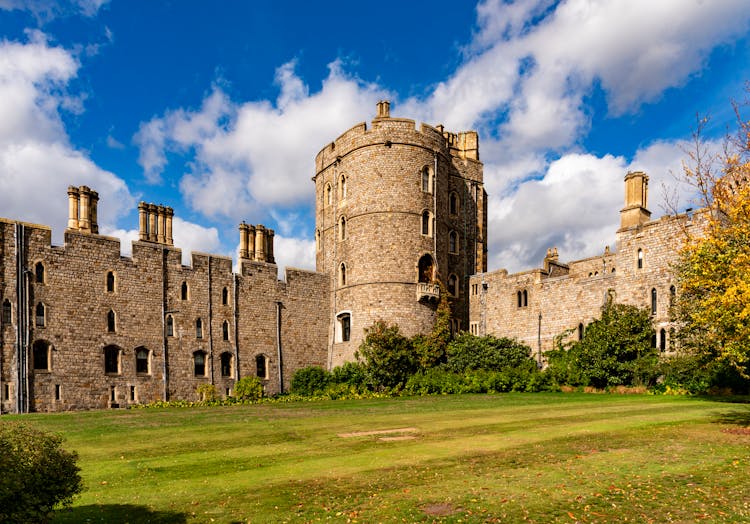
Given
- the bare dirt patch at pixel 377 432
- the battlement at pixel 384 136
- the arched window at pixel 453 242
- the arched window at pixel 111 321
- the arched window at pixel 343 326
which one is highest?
the battlement at pixel 384 136

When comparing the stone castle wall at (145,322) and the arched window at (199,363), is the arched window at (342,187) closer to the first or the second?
the stone castle wall at (145,322)

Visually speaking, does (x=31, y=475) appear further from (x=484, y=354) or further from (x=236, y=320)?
(x=484, y=354)

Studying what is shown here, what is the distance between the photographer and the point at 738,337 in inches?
559

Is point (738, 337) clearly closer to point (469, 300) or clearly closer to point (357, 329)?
point (357, 329)

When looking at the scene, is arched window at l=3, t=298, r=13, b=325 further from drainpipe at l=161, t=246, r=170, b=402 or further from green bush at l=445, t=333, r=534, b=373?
green bush at l=445, t=333, r=534, b=373

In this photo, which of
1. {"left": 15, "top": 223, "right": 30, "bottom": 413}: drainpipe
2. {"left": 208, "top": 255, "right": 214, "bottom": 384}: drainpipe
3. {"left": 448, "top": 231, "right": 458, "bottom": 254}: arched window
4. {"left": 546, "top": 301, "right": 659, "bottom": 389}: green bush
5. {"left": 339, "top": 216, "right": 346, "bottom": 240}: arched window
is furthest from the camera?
{"left": 448, "top": 231, "right": 458, "bottom": 254}: arched window

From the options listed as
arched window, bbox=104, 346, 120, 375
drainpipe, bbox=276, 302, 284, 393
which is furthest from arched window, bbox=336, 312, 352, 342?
arched window, bbox=104, 346, 120, 375

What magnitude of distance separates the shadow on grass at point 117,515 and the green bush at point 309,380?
2526 cm

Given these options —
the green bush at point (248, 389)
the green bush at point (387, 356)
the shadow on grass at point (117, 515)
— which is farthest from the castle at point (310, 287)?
the shadow on grass at point (117, 515)

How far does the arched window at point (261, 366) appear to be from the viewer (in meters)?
34.7

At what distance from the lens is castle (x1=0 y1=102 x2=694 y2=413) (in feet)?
92.0

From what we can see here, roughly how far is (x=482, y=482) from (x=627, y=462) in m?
3.22

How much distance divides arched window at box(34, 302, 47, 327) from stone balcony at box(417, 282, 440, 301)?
2014 centimetres

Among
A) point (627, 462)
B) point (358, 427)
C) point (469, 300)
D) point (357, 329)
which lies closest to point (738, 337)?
point (627, 462)
